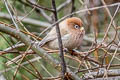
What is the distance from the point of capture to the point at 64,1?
8.20m

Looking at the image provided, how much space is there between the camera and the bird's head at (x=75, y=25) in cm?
583

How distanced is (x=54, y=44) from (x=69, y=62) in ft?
4.87

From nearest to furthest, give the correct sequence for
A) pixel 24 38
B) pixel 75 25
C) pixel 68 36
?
pixel 24 38 < pixel 68 36 < pixel 75 25

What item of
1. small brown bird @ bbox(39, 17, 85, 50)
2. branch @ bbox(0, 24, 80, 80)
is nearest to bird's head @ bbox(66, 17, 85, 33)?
small brown bird @ bbox(39, 17, 85, 50)

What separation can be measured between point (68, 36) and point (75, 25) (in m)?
0.40

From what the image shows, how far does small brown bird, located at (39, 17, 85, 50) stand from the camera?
5.47 meters

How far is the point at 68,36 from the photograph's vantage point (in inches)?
221

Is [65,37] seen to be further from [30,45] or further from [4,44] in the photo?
[30,45]

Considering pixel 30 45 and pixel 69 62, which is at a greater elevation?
pixel 69 62

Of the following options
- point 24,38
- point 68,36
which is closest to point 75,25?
point 68,36

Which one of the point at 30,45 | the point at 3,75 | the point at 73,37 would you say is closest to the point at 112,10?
the point at 73,37

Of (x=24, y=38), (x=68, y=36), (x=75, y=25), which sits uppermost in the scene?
(x=75, y=25)

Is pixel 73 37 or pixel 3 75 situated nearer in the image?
pixel 3 75

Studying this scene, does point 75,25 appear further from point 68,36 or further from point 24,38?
point 24,38
